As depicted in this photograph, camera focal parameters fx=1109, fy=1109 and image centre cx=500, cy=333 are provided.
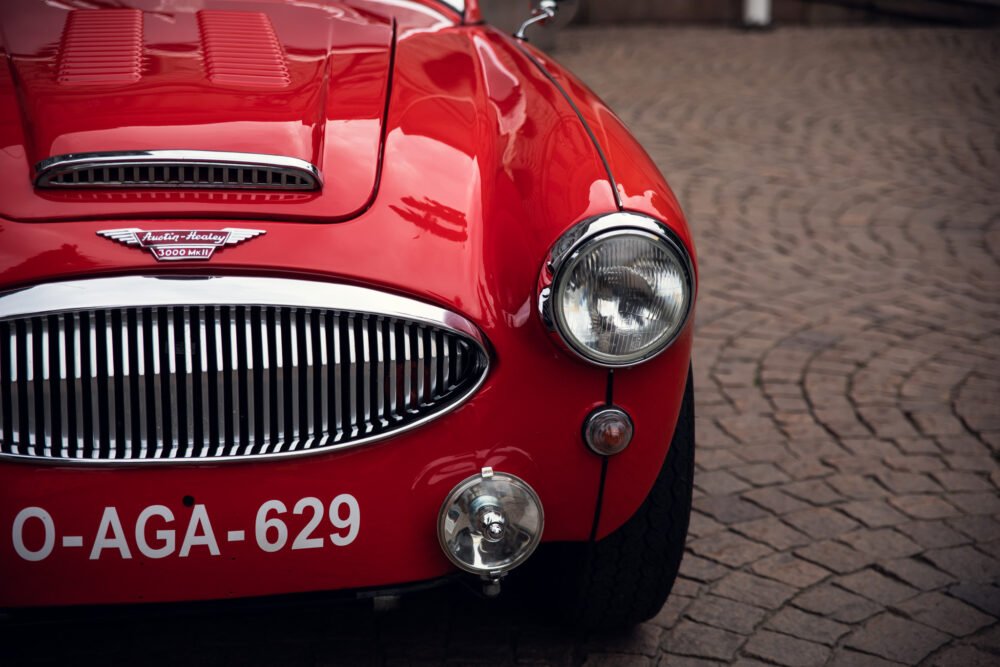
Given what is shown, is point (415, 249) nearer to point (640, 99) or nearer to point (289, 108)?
point (289, 108)

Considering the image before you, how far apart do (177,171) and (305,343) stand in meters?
0.40

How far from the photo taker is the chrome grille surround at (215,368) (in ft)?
5.92

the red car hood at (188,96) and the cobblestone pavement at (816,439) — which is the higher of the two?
the red car hood at (188,96)

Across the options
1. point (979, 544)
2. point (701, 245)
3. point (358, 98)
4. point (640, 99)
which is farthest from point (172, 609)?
point (640, 99)

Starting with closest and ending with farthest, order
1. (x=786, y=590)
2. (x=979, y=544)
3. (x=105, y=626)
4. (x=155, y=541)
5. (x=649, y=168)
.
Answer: (x=155, y=541) → (x=649, y=168) → (x=105, y=626) → (x=786, y=590) → (x=979, y=544)

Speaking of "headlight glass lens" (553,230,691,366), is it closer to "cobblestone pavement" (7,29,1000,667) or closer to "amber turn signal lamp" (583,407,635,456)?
"amber turn signal lamp" (583,407,635,456)

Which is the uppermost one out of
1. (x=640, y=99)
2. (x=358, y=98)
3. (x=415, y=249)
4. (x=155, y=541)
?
(x=358, y=98)

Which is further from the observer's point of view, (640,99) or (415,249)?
(640,99)

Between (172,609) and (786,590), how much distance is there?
1481 millimetres

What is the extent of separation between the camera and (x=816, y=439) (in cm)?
345

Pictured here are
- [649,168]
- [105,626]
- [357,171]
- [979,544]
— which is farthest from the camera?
[979,544]

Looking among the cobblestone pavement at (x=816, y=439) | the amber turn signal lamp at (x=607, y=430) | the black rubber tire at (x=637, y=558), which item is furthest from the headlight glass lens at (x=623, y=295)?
the cobblestone pavement at (x=816, y=439)

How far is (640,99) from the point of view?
8344 millimetres

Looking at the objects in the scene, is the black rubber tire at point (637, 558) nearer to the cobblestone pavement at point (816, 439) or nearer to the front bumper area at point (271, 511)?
the cobblestone pavement at point (816, 439)
